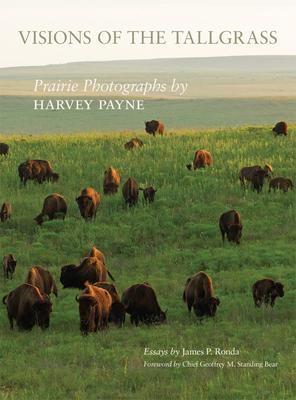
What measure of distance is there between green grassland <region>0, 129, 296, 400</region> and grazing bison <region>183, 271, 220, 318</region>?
26 cm

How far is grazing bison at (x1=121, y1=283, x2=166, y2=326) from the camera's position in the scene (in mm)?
16703

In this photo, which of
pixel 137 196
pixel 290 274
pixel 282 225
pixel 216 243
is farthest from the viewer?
pixel 137 196

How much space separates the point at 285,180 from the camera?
29156mm

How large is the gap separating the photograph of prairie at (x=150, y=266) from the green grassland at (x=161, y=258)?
4cm

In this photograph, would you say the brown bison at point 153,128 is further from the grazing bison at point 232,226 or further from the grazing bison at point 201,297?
the grazing bison at point 201,297

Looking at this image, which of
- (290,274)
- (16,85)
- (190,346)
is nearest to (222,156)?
(290,274)

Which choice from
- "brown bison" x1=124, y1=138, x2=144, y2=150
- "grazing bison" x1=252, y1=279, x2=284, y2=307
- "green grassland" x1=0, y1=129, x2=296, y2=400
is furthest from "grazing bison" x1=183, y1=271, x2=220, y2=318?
"brown bison" x1=124, y1=138, x2=144, y2=150

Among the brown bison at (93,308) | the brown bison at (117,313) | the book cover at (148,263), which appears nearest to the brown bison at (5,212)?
the book cover at (148,263)

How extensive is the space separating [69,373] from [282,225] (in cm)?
1302

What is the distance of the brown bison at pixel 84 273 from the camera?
62.9ft

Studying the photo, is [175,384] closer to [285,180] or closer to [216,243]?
[216,243]

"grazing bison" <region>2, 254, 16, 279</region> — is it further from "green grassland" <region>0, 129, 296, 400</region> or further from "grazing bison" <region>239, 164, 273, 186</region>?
"grazing bison" <region>239, 164, 273, 186</region>

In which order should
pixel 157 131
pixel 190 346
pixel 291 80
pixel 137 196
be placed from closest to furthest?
pixel 190 346 → pixel 137 196 → pixel 157 131 → pixel 291 80

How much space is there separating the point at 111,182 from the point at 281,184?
5276 millimetres
